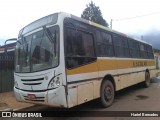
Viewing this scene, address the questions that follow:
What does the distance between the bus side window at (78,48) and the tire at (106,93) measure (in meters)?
1.21

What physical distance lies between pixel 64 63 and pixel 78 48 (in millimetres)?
877

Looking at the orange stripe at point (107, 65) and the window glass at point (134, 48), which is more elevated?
the window glass at point (134, 48)

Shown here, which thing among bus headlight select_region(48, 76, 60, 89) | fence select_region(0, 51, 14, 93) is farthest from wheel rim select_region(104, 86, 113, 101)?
fence select_region(0, 51, 14, 93)

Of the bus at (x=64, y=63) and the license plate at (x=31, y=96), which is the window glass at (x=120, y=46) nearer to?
the bus at (x=64, y=63)

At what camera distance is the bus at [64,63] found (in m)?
5.81

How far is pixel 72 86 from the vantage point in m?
6.01

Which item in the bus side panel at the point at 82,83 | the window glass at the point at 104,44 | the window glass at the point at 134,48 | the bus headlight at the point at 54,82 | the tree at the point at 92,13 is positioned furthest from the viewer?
the tree at the point at 92,13

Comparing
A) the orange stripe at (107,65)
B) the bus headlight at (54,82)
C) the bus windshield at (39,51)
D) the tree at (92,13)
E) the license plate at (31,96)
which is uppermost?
the tree at (92,13)

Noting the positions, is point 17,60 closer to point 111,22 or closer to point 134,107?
point 134,107

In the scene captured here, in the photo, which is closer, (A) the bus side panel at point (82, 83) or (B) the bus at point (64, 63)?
(B) the bus at point (64, 63)

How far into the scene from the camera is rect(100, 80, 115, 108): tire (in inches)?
303

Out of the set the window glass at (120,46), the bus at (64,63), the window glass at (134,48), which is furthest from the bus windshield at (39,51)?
the window glass at (134,48)

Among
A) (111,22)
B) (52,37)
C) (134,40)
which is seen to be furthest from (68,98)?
(111,22)

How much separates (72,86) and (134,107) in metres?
3.00
